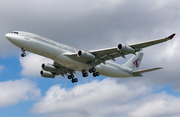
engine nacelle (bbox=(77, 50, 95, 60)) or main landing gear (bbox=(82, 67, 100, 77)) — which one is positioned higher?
engine nacelle (bbox=(77, 50, 95, 60))

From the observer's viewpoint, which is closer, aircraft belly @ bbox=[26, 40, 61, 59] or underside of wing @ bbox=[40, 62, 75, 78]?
aircraft belly @ bbox=[26, 40, 61, 59]

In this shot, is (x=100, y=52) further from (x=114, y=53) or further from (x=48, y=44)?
(x=48, y=44)

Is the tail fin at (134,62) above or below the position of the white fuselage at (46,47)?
above

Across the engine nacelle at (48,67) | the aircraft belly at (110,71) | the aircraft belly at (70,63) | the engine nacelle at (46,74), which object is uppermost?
the engine nacelle at (46,74)

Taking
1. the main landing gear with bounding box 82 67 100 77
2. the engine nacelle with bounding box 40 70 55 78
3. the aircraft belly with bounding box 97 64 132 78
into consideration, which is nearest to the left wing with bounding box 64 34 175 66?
the main landing gear with bounding box 82 67 100 77

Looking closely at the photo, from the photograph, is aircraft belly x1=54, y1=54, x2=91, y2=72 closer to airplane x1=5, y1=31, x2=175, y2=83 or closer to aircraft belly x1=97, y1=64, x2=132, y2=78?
airplane x1=5, y1=31, x2=175, y2=83

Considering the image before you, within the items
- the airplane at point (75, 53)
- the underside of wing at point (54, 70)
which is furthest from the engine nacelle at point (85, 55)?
the underside of wing at point (54, 70)

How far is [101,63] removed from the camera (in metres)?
44.6

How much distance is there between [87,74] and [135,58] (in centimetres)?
1490

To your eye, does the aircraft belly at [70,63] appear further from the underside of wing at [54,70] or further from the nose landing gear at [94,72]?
the underside of wing at [54,70]

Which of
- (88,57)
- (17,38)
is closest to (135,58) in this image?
(88,57)

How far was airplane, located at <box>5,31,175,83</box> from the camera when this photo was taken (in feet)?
119

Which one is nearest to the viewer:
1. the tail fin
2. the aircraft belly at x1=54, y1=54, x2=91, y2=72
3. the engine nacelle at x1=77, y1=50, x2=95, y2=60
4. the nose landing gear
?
the engine nacelle at x1=77, y1=50, x2=95, y2=60

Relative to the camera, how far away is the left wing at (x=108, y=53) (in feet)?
117
